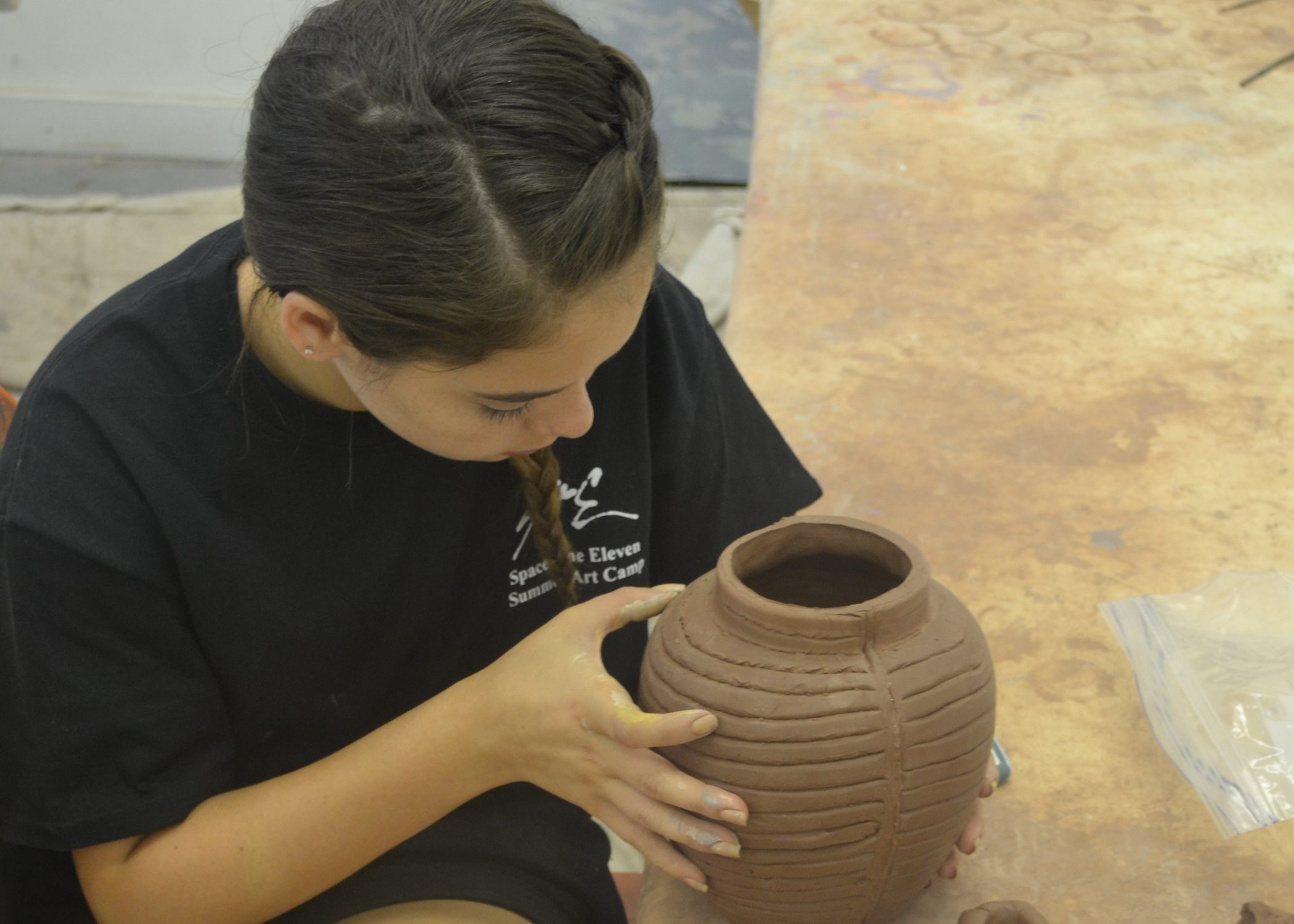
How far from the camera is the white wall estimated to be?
5.06 meters

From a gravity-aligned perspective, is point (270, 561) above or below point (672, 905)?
above

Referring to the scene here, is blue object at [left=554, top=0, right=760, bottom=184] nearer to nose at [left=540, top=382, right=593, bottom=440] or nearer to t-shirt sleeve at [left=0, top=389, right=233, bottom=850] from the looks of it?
nose at [left=540, top=382, right=593, bottom=440]

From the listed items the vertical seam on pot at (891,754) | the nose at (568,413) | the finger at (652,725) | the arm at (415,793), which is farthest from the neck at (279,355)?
the vertical seam on pot at (891,754)

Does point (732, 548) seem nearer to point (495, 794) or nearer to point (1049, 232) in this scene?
point (495, 794)

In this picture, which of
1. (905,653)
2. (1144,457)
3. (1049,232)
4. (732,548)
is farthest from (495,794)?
(1049,232)

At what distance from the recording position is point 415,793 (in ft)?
3.87

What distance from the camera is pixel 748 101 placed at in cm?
554

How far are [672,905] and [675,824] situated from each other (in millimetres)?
214

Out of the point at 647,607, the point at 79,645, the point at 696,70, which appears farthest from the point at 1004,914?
the point at 696,70

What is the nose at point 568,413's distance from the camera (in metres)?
1.12

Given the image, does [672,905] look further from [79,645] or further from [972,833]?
[79,645]

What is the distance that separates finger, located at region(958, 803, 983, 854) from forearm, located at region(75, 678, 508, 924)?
472mm
